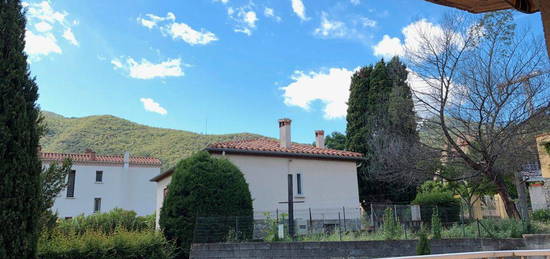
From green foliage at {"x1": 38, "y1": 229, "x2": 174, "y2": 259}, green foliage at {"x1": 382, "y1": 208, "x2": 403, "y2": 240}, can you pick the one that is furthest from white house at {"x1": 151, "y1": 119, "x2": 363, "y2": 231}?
green foliage at {"x1": 38, "y1": 229, "x2": 174, "y2": 259}

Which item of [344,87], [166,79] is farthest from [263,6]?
[166,79]

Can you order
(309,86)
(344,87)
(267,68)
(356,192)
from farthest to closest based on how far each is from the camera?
1. (309,86)
2. (344,87)
3. (267,68)
4. (356,192)

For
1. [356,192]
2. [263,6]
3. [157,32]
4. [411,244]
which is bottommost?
[411,244]

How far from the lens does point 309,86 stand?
32.1 metres

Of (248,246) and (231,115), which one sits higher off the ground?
(231,115)

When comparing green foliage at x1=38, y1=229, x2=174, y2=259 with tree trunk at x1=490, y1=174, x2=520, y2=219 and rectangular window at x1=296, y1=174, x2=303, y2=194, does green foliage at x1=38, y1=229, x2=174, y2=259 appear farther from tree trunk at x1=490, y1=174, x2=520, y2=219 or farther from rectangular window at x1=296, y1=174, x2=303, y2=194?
tree trunk at x1=490, y1=174, x2=520, y2=219

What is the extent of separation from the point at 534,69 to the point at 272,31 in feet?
32.0

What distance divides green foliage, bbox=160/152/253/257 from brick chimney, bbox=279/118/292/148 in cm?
571

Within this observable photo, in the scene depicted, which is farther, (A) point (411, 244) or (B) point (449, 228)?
(B) point (449, 228)

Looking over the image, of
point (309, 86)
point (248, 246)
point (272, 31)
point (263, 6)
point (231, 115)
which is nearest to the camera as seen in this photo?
point (248, 246)

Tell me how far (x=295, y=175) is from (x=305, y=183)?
64cm

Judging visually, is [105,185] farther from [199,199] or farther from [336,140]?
[199,199]

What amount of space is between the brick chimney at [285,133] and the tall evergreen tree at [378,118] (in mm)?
4384

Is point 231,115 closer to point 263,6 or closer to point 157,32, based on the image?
point 157,32
